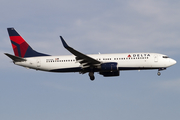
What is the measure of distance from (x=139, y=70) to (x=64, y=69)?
12.2 m

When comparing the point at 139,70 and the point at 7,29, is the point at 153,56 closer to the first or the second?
the point at 139,70

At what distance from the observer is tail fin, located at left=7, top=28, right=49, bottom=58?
5662 centimetres

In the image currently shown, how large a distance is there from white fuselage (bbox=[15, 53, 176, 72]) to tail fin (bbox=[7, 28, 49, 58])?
1854 millimetres

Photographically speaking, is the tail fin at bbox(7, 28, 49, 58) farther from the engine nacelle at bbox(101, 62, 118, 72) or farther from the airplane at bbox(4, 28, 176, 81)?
the engine nacelle at bbox(101, 62, 118, 72)

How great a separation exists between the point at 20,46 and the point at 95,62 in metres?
14.8

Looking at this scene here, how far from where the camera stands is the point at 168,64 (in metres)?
52.5

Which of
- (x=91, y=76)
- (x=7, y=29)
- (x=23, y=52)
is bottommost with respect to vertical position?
(x=91, y=76)

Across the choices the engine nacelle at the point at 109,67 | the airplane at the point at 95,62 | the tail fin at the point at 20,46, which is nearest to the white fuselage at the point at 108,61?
A: the airplane at the point at 95,62

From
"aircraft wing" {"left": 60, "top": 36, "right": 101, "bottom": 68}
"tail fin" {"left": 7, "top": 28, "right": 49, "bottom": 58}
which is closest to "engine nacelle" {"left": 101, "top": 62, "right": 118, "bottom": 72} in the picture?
"aircraft wing" {"left": 60, "top": 36, "right": 101, "bottom": 68}

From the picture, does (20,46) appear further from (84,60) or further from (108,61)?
(108,61)

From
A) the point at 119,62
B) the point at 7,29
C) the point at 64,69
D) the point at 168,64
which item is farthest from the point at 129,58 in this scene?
the point at 7,29

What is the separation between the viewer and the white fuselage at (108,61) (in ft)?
171

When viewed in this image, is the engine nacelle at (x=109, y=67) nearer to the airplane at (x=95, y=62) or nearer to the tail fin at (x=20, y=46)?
the airplane at (x=95, y=62)

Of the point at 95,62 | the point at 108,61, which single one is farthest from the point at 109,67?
the point at 95,62
